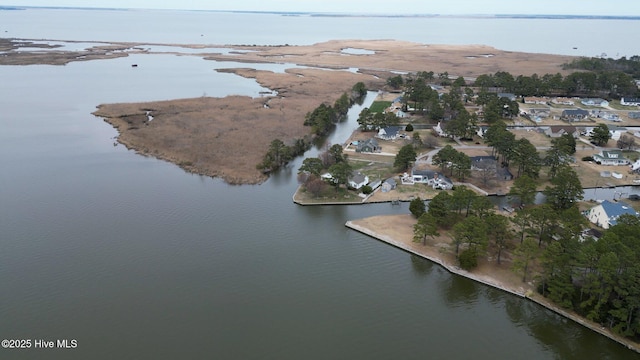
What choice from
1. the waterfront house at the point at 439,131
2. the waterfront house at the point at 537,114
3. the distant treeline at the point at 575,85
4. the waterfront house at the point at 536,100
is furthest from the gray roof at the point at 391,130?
the distant treeline at the point at 575,85

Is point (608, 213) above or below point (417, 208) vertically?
above

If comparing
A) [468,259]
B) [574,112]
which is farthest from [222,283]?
[574,112]

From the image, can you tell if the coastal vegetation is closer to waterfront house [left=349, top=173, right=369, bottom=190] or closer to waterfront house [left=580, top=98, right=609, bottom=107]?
waterfront house [left=349, top=173, right=369, bottom=190]

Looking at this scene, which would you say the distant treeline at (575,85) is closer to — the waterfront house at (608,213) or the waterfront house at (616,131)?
the waterfront house at (616,131)

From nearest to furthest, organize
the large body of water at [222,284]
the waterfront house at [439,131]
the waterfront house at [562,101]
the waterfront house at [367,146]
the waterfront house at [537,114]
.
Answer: the large body of water at [222,284]
the waterfront house at [367,146]
the waterfront house at [439,131]
the waterfront house at [537,114]
the waterfront house at [562,101]

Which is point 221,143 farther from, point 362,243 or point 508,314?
point 508,314

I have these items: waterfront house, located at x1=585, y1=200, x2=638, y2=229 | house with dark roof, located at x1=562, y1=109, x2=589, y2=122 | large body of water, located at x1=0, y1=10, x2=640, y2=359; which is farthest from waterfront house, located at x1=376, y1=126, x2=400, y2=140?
house with dark roof, located at x1=562, y1=109, x2=589, y2=122

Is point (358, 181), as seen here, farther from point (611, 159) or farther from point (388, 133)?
point (611, 159)
